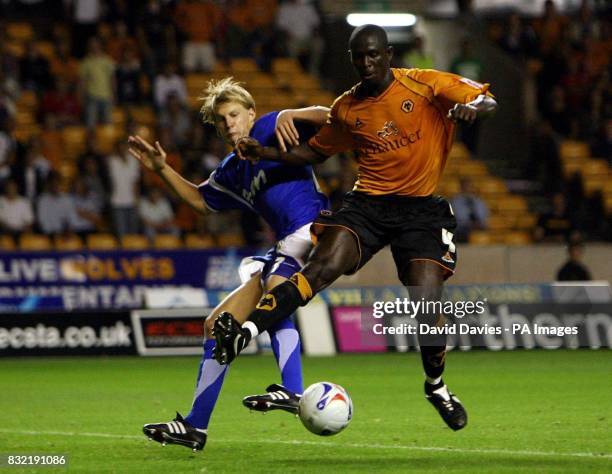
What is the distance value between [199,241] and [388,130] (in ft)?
39.2

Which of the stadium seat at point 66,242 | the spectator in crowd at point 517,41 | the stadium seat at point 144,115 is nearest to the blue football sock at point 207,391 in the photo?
the stadium seat at point 66,242

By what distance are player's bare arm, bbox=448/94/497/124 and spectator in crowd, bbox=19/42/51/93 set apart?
14.3 m

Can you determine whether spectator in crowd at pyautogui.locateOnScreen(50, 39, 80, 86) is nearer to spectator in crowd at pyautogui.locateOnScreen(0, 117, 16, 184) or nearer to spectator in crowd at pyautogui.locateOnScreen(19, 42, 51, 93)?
spectator in crowd at pyautogui.locateOnScreen(19, 42, 51, 93)

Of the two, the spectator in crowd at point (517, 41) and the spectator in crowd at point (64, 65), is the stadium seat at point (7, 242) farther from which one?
the spectator in crowd at point (517, 41)

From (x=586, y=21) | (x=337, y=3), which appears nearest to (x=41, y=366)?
(x=337, y=3)

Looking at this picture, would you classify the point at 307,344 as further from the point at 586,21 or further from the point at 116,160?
the point at 586,21

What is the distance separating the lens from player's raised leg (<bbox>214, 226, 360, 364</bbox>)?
7387 mm

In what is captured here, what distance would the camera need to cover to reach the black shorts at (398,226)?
824 centimetres

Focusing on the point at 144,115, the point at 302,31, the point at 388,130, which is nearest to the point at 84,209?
the point at 144,115

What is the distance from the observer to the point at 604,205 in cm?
2139

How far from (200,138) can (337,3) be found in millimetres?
5935

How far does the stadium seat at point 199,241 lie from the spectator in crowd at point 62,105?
2.65 meters

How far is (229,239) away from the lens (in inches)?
787

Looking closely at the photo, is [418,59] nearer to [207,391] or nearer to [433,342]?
[433,342]
